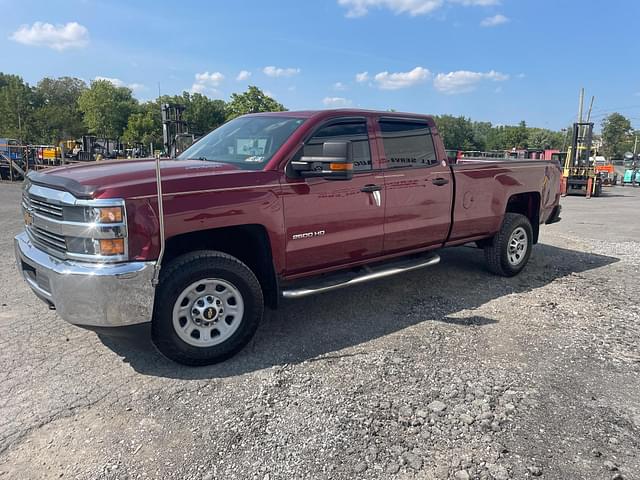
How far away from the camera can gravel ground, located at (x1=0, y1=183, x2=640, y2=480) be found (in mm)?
2545

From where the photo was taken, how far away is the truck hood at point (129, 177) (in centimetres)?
312

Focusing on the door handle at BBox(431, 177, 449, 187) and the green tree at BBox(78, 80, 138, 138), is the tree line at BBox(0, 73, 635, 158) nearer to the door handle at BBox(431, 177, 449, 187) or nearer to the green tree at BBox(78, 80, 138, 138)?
the green tree at BBox(78, 80, 138, 138)

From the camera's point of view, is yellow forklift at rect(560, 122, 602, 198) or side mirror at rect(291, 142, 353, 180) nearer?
side mirror at rect(291, 142, 353, 180)

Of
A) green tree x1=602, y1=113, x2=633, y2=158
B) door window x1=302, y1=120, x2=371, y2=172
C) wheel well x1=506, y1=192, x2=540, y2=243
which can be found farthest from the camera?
green tree x1=602, y1=113, x2=633, y2=158

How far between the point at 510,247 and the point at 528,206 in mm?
800

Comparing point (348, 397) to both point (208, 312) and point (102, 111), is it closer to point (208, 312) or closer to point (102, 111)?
point (208, 312)

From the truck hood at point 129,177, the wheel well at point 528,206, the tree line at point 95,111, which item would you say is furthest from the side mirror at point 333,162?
the tree line at point 95,111

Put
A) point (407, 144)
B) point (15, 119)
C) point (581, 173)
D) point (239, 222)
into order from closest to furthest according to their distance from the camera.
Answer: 1. point (239, 222)
2. point (407, 144)
3. point (581, 173)
4. point (15, 119)

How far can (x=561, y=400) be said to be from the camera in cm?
319

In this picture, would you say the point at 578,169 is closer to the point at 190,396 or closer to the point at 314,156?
the point at 314,156

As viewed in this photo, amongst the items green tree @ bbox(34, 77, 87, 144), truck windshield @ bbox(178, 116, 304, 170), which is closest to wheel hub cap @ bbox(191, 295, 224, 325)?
truck windshield @ bbox(178, 116, 304, 170)

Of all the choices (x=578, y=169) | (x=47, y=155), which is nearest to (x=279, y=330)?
(x=578, y=169)

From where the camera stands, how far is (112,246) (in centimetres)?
311

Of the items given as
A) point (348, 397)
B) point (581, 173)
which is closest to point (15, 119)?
point (581, 173)
